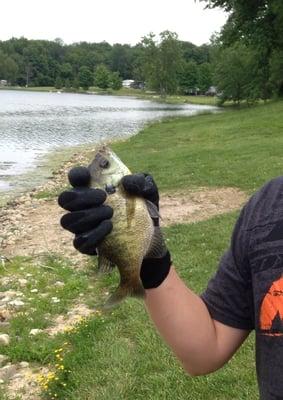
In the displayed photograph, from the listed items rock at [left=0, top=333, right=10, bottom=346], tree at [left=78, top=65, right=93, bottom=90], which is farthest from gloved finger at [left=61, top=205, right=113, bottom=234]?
tree at [left=78, top=65, right=93, bottom=90]

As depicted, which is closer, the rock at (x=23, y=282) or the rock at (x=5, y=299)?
the rock at (x=5, y=299)

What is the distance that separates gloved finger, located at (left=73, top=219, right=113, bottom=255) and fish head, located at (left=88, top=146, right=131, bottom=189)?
137 mm

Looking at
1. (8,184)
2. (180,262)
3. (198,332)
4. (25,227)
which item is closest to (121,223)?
(198,332)

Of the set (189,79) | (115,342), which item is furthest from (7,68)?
(115,342)

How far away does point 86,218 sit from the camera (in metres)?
1.71

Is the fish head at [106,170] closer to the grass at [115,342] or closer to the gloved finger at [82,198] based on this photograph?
the gloved finger at [82,198]

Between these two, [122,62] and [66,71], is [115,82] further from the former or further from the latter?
[122,62]

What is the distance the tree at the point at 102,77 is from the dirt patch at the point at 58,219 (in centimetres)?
12767

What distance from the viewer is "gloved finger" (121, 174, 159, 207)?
1.83 m

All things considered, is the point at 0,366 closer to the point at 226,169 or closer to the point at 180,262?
the point at 180,262

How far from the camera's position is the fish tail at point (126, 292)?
1.90m

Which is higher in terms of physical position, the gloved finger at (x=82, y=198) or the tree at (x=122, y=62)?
the gloved finger at (x=82, y=198)

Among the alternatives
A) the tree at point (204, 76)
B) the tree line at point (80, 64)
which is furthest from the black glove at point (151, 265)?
the tree at point (204, 76)

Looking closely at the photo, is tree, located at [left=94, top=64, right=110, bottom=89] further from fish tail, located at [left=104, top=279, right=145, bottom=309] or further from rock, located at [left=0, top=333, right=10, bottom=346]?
fish tail, located at [left=104, top=279, right=145, bottom=309]
